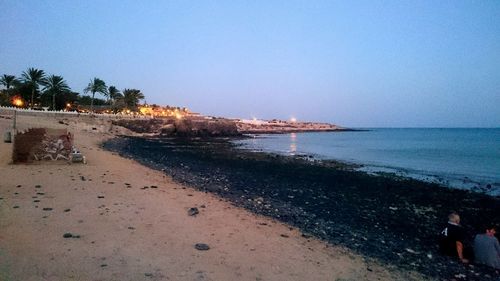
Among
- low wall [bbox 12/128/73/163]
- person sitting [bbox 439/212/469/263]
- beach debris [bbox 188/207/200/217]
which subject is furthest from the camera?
low wall [bbox 12/128/73/163]

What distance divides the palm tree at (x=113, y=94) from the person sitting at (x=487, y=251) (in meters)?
126

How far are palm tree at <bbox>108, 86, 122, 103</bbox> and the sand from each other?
118m

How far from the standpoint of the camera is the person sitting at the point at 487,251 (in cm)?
769

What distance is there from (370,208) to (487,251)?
5.55 m

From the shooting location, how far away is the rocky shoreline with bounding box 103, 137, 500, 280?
8.20m

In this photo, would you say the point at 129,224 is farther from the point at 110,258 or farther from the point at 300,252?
the point at 300,252

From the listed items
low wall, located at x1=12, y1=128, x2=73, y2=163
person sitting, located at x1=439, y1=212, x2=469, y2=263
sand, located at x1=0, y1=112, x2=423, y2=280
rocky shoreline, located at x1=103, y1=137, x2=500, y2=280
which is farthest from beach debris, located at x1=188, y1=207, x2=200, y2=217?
low wall, located at x1=12, y1=128, x2=73, y2=163

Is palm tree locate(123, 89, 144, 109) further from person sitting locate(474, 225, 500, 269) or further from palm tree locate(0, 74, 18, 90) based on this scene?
person sitting locate(474, 225, 500, 269)

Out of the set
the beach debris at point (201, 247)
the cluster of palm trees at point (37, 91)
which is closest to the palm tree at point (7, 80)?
the cluster of palm trees at point (37, 91)

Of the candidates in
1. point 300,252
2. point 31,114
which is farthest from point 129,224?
point 31,114

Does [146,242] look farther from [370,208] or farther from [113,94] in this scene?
[113,94]

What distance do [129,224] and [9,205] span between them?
3.60 m

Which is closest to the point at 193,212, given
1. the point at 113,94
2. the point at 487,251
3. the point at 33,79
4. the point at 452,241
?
the point at 452,241

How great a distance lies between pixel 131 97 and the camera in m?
125
